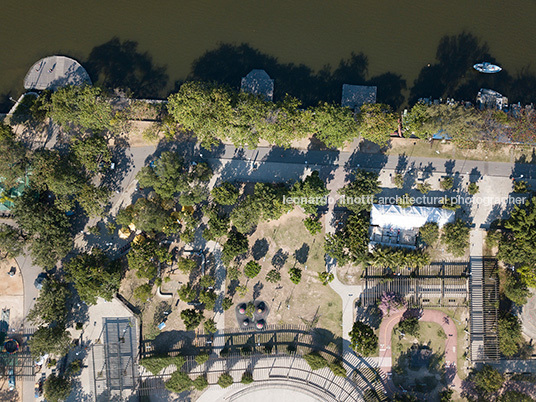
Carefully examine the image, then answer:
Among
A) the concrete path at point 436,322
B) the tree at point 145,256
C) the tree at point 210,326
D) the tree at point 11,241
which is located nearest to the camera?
the tree at point 11,241

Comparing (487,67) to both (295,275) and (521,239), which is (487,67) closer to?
(521,239)

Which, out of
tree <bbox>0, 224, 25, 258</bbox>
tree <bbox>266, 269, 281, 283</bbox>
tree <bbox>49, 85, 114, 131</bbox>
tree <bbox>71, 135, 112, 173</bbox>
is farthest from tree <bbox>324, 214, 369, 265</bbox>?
tree <bbox>0, 224, 25, 258</bbox>

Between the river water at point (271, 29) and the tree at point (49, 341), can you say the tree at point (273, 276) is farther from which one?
the river water at point (271, 29)

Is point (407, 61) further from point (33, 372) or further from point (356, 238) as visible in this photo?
point (33, 372)

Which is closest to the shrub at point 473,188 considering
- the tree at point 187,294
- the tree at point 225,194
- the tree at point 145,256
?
the tree at point 225,194

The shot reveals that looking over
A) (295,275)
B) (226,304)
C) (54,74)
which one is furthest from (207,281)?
(54,74)

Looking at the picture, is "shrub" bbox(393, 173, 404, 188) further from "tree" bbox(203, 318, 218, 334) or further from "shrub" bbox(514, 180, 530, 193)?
"tree" bbox(203, 318, 218, 334)

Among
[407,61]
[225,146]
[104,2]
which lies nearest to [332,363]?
[225,146]
